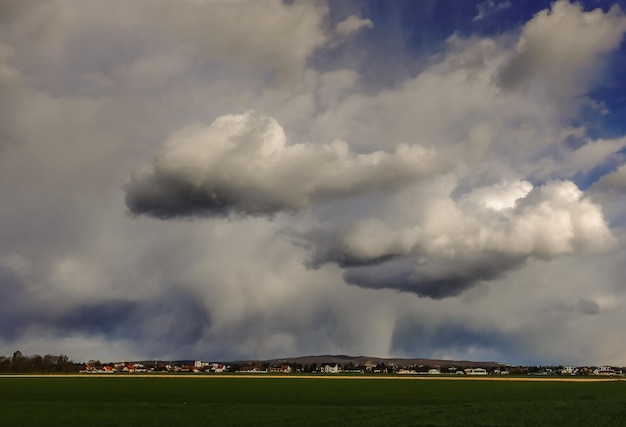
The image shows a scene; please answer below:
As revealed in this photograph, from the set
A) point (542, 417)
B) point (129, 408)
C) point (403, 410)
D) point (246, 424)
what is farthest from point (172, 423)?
point (542, 417)

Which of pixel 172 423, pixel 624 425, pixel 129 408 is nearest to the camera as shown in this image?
pixel 624 425

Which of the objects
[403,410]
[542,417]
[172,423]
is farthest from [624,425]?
[172,423]

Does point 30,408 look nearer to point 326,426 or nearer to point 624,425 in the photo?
point 326,426

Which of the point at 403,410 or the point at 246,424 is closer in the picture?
the point at 246,424

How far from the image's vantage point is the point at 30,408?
210 feet

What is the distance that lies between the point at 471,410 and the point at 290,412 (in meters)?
17.6

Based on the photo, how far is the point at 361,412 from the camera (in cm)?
5691

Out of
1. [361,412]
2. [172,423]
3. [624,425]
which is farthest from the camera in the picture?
[361,412]

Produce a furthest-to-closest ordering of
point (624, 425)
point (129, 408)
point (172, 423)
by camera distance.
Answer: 1. point (129, 408)
2. point (172, 423)
3. point (624, 425)

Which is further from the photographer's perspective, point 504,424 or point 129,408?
point 129,408

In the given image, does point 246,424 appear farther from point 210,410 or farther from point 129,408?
point 129,408

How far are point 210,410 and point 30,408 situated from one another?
20.5m

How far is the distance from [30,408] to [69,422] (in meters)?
17.5

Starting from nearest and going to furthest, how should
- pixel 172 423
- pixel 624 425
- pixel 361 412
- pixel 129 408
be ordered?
pixel 624 425, pixel 172 423, pixel 361 412, pixel 129 408
